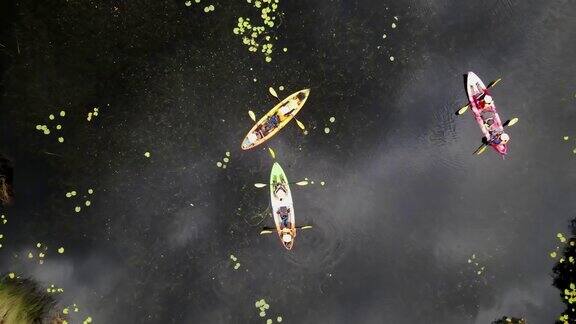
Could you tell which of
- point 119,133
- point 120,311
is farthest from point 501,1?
point 120,311

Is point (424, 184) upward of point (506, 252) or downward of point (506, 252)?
upward

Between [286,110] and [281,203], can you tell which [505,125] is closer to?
[286,110]

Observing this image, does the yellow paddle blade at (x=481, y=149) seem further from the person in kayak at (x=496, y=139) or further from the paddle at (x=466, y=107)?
the paddle at (x=466, y=107)

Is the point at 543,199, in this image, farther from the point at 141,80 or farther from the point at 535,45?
the point at 141,80

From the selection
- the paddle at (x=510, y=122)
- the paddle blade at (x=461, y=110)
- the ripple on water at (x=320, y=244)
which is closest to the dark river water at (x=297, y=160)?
the ripple on water at (x=320, y=244)

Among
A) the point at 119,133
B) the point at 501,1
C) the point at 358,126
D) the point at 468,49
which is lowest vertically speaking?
the point at 119,133

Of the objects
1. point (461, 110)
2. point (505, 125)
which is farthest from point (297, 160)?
point (505, 125)
